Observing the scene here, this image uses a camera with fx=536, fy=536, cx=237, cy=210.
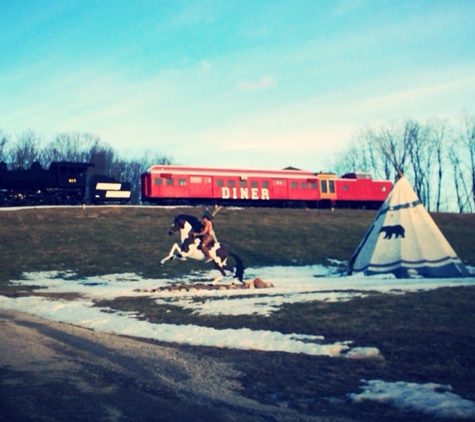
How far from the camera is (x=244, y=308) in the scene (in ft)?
44.2

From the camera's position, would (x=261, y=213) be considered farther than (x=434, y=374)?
Yes

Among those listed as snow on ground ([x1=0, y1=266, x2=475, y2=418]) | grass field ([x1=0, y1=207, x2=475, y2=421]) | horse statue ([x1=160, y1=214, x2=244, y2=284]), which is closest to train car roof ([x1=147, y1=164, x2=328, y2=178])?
grass field ([x1=0, y1=207, x2=475, y2=421])

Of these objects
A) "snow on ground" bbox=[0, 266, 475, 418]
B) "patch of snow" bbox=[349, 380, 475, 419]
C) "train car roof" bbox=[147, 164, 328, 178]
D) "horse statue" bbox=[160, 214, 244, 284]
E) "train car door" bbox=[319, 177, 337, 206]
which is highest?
"train car roof" bbox=[147, 164, 328, 178]

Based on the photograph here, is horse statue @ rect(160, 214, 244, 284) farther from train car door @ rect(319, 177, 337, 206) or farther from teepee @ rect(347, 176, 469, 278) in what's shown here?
train car door @ rect(319, 177, 337, 206)

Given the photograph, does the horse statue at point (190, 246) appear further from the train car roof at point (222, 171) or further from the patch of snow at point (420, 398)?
the train car roof at point (222, 171)

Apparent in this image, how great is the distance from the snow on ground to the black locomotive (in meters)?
17.1

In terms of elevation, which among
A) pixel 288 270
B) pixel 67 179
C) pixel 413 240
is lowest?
pixel 288 270

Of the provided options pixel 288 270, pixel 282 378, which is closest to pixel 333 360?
pixel 282 378

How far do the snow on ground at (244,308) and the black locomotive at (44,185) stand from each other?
A: 1712 centimetres

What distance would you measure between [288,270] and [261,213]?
13.2 meters

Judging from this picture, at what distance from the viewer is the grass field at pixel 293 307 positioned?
7.10m

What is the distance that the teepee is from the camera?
70.1 ft

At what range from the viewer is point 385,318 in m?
11.5

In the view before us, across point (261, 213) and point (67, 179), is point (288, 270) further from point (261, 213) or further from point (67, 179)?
point (67, 179)
